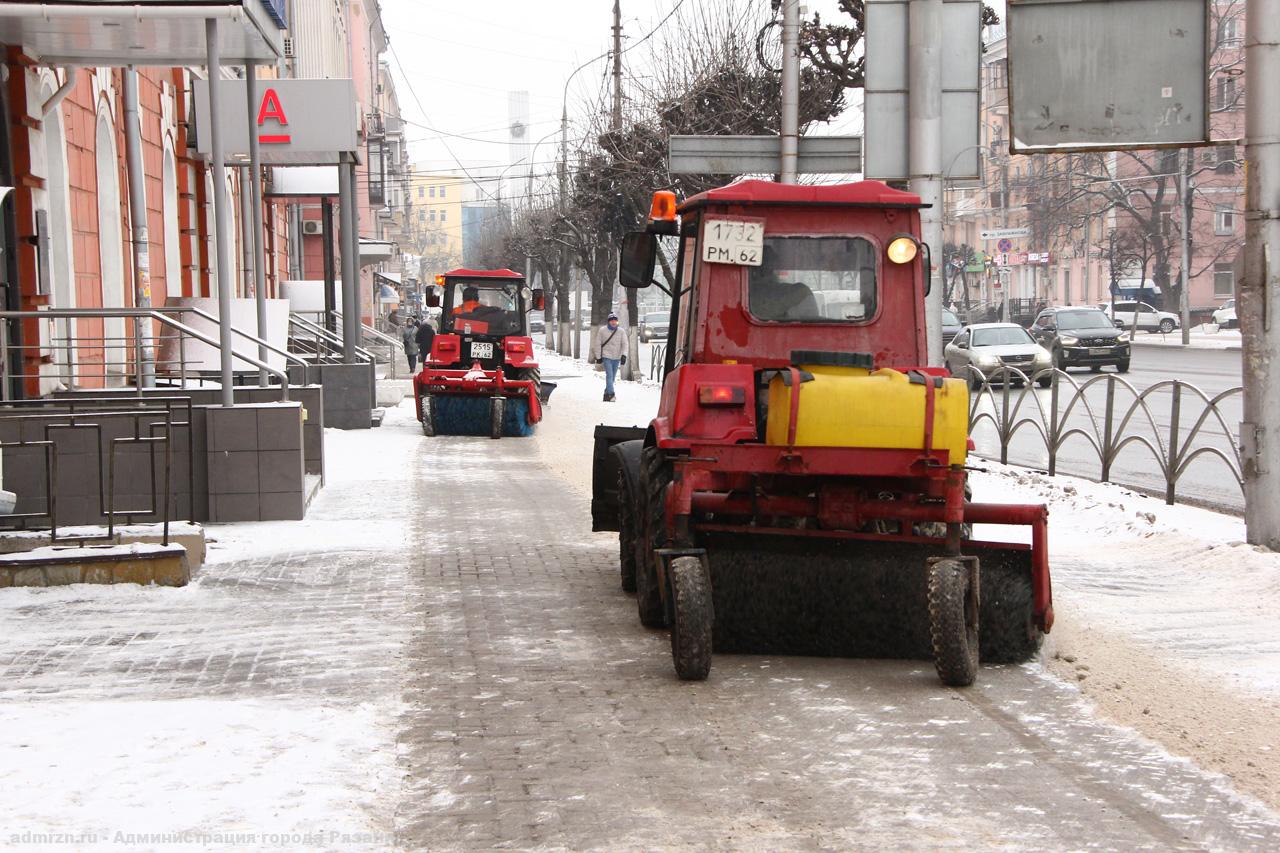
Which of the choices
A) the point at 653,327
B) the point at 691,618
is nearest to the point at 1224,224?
the point at 653,327

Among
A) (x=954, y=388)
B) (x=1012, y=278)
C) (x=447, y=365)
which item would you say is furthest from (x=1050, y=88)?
(x=1012, y=278)

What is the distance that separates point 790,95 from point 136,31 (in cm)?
648

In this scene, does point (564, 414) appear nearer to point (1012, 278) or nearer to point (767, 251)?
point (767, 251)

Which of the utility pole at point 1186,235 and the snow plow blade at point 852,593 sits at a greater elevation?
the utility pole at point 1186,235

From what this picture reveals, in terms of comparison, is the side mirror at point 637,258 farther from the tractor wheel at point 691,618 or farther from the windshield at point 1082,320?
the windshield at point 1082,320

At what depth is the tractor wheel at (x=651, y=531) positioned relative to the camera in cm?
722

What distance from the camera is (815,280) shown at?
7527mm

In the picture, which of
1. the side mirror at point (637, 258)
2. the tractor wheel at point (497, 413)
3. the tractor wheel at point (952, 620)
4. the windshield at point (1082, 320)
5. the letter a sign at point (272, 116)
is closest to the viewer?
the tractor wheel at point (952, 620)

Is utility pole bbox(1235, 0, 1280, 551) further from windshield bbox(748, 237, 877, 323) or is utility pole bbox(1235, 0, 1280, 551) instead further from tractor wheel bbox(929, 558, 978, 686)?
tractor wheel bbox(929, 558, 978, 686)

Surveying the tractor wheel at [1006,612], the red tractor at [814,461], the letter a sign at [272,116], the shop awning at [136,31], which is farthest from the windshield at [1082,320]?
the tractor wheel at [1006,612]

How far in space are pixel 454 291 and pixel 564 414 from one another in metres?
3.48

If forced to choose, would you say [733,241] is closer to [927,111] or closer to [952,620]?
[952,620]

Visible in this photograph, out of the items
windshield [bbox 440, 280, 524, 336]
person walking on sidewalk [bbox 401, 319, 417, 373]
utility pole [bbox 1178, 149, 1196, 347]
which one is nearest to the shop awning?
windshield [bbox 440, 280, 524, 336]

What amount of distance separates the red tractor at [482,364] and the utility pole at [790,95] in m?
7.33
